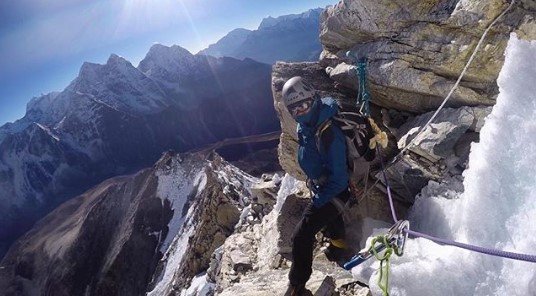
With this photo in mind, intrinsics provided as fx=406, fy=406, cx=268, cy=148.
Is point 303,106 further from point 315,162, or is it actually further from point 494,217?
point 494,217

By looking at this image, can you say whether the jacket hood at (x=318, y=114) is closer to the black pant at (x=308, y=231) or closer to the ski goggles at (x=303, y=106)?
the ski goggles at (x=303, y=106)

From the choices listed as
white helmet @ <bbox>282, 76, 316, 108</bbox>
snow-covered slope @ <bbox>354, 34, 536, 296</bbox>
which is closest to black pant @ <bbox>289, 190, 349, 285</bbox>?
snow-covered slope @ <bbox>354, 34, 536, 296</bbox>

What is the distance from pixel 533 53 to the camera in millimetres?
6578

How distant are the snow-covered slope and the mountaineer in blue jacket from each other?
3.31 ft

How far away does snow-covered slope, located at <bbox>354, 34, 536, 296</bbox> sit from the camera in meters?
5.11

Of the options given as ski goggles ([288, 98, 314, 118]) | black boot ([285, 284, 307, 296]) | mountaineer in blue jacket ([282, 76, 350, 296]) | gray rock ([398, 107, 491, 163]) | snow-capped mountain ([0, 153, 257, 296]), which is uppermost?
ski goggles ([288, 98, 314, 118])

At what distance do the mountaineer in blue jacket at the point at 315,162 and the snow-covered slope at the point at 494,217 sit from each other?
1.01m

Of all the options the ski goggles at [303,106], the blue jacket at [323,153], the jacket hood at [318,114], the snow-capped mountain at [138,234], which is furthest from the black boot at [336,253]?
the snow-capped mountain at [138,234]

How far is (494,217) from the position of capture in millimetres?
5793

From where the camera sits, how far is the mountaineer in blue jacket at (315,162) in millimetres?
6184

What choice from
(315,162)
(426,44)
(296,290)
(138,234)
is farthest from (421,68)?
(138,234)

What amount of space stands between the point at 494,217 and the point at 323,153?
259cm

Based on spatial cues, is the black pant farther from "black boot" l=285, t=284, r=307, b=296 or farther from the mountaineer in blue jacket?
"black boot" l=285, t=284, r=307, b=296

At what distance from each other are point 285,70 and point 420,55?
418cm
